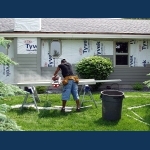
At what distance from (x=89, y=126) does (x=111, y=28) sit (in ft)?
31.9

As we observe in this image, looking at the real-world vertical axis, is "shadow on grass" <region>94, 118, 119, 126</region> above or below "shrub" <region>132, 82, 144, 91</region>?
below

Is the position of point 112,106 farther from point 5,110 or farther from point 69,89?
point 5,110

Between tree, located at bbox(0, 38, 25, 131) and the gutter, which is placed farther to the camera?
the gutter

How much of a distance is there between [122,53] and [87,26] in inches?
105

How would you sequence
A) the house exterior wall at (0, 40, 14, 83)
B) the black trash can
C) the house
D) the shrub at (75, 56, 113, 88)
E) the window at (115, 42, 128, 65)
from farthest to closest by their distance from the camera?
1. the window at (115, 42, 128, 65)
2. the house exterior wall at (0, 40, 14, 83)
3. the house
4. the shrub at (75, 56, 113, 88)
5. the black trash can

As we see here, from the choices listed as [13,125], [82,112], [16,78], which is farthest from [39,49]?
[13,125]

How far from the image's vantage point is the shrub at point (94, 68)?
1392 cm

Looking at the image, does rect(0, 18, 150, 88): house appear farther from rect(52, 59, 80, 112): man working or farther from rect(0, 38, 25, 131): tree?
rect(0, 38, 25, 131): tree

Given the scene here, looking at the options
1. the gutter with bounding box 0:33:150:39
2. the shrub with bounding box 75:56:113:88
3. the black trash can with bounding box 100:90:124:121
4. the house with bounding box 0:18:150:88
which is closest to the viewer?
the black trash can with bounding box 100:90:124:121

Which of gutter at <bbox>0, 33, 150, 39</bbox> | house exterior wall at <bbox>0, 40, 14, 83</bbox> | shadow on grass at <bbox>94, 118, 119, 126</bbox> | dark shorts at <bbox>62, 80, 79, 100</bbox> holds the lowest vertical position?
shadow on grass at <bbox>94, 118, 119, 126</bbox>

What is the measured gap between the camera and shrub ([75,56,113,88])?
13.9 m

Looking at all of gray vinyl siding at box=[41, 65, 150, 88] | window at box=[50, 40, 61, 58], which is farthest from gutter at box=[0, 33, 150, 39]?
gray vinyl siding at box=[41, 65, 150, 88]

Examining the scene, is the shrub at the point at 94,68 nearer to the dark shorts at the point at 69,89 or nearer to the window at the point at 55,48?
the window at the point at 55,48

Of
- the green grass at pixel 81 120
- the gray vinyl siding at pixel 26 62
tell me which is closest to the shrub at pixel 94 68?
the gray vinyl siding at pixel 26 62
